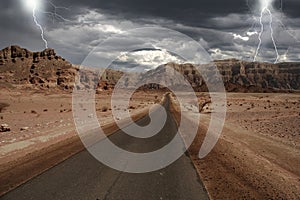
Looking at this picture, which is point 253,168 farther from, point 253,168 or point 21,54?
point 21,54

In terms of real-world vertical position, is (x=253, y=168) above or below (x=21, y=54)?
below

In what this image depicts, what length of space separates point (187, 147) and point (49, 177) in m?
7.15

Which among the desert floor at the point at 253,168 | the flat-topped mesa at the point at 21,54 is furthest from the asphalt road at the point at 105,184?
the flat-topped mesa at the point at 21,54

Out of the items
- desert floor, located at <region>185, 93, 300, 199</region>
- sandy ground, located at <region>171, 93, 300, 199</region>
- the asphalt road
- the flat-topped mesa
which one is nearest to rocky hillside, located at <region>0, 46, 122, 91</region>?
the flat-topped mesa

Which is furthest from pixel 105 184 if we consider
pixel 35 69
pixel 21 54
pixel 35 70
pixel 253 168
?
pixel 21 54

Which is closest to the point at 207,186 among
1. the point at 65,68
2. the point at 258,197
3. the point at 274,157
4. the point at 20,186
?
the point at 258,197

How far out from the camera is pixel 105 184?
810 centimetres

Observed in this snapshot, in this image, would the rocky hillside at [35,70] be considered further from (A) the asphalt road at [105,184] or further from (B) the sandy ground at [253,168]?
(A) the asphalt road at [105,184]

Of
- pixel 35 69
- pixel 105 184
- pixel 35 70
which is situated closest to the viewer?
pixel 105 184

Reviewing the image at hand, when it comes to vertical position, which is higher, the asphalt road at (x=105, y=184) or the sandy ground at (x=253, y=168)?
the asphalt road at (x=105, y=184)

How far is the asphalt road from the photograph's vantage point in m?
7.25

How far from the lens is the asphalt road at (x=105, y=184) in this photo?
7246 mm

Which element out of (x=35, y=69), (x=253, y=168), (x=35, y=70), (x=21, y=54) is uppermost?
(x=21, y=54)

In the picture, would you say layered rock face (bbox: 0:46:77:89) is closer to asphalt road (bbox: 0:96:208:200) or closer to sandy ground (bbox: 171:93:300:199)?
sandy ground (bbox: 171:93:300:199)
